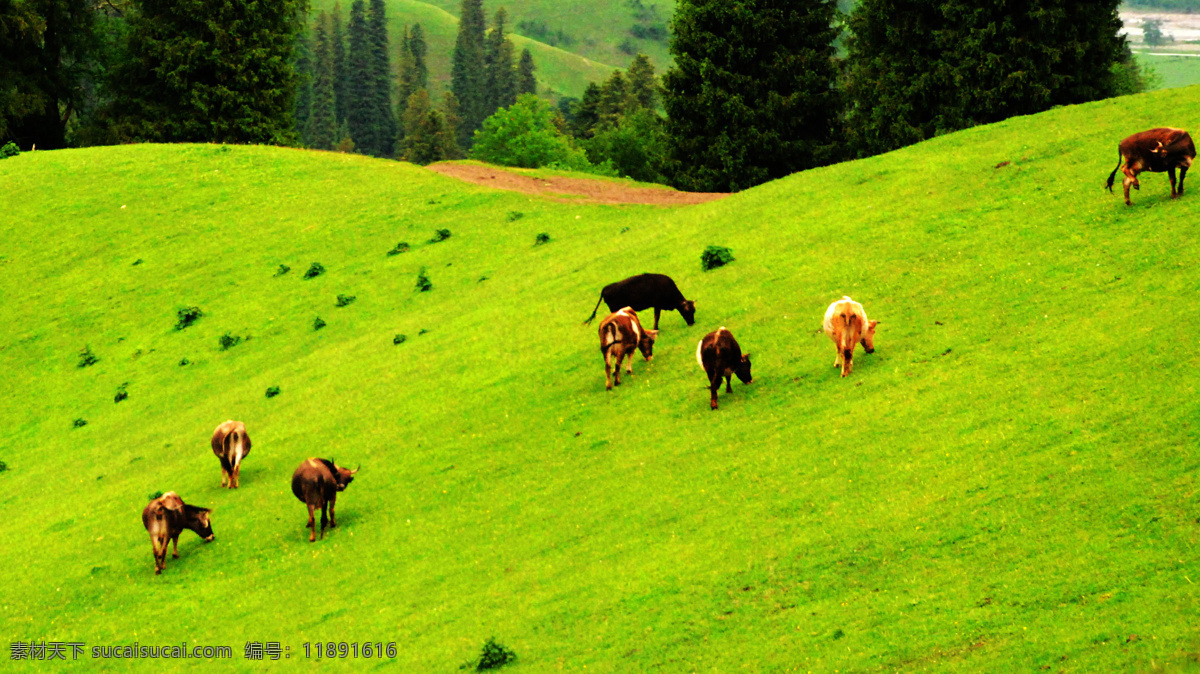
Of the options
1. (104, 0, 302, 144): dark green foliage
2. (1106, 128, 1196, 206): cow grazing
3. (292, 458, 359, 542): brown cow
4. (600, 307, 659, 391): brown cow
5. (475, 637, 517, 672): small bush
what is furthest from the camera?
(104, 0, 302, 144): dark green foliage

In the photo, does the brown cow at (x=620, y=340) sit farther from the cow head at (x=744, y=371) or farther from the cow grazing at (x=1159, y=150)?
the cow grazing at (x=1159, y=150)

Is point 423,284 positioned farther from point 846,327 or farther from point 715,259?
point 846,327

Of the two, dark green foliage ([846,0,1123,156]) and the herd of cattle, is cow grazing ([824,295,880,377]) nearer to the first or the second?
the herd of cattle

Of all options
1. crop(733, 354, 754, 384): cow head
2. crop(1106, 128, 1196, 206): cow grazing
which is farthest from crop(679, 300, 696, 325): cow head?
crop(1106, 128, 1196, 206): cow grazing

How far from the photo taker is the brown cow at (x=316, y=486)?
22750mm

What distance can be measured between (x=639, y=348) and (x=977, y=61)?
38732mm

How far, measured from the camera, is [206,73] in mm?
81125

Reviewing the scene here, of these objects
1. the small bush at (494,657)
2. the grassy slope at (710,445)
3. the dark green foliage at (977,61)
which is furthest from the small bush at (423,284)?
the dark green foliage at (977,61)

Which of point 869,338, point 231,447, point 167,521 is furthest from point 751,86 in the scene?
point 167,521

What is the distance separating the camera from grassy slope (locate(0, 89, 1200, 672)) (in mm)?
15305

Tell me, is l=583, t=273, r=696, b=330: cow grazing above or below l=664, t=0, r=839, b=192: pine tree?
below

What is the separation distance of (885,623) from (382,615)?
29.5ft

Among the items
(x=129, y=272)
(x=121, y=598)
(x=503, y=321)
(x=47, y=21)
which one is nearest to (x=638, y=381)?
(x=503, y=321)

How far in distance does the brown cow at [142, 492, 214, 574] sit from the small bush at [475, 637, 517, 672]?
994 centimetres
